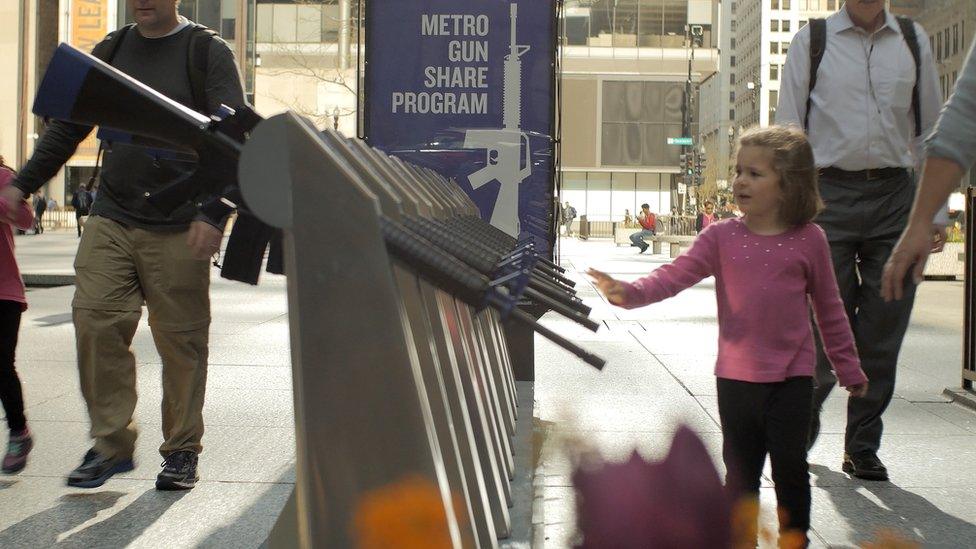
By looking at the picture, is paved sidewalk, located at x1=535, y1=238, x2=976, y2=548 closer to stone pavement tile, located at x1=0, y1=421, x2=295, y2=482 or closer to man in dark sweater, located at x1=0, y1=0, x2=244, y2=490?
stone pavement tile, located at x1=0, y1=421, x2=295, y2=482

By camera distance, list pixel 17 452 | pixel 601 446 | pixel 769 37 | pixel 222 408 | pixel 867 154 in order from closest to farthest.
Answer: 1. pixel 17 452
2. pixel 867 154
3. pixel 601 446
4. pixel 222 408
5. pixel 769 37

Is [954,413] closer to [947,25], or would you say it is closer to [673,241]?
[673,241]

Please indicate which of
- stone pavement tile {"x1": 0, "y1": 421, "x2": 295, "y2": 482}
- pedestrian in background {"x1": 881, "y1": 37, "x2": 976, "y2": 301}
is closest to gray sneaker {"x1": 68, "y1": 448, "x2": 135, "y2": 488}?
stone pavement tile {"x1": 0, "y1": 421, "x2": 295, "y2": 482}

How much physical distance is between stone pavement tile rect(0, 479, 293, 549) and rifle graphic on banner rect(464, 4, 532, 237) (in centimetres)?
268

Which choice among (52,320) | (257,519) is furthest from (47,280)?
(257,519)

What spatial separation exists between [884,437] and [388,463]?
15.5 ft

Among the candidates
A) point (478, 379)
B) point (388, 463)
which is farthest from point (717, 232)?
point (388, 463)

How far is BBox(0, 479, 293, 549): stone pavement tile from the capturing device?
4191 mm

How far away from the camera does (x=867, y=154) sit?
539 cm

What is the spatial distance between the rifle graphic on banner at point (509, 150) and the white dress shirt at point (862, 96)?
210 cm

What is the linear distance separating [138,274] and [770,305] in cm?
259

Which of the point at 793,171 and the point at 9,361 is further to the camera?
the point at 9,361

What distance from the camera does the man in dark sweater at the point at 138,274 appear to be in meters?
4.85

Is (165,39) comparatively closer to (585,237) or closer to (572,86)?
(585,237)
